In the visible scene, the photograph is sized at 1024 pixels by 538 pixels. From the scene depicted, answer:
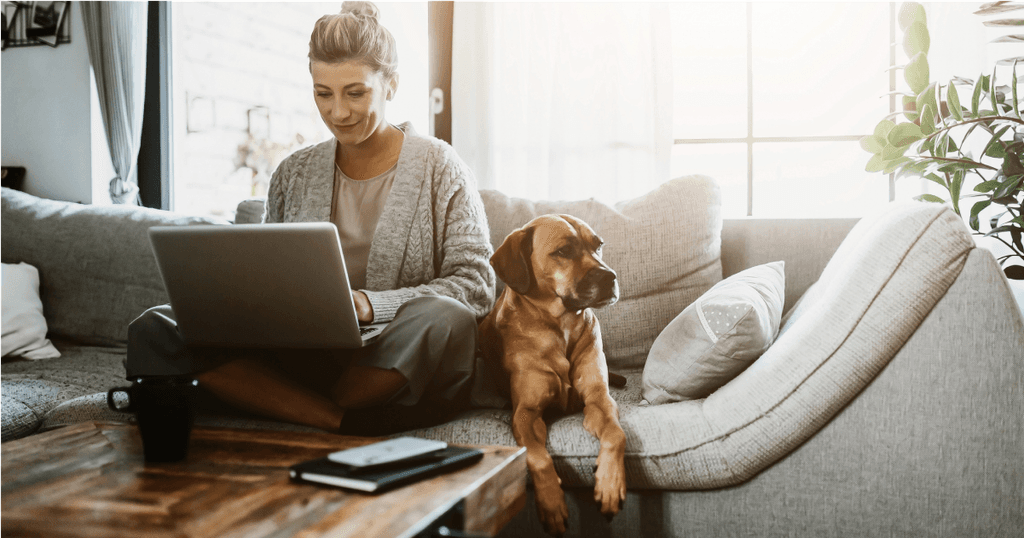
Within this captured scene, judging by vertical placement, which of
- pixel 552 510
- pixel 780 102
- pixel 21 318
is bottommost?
pixel 552 510

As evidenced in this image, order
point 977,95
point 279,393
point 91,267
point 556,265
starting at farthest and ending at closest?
point 91,267 → point 977,95 → point 556,265 → point 279,393

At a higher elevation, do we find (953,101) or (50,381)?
(953,101)

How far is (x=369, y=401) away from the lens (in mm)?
1194

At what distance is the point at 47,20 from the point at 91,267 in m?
1.56

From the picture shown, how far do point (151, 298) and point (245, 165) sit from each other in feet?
5.59

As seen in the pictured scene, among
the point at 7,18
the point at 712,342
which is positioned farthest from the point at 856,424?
the point at 7,18

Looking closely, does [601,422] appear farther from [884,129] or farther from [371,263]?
[884,129]

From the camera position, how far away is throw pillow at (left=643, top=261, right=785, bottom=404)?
1277mm

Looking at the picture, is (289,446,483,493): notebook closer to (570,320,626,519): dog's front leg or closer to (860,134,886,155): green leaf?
(570,320,626,519): dog's front leg

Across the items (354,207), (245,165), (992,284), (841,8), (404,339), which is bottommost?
(404,339)

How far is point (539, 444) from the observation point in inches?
45.7

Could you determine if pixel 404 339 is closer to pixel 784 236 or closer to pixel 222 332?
pixel 222 332

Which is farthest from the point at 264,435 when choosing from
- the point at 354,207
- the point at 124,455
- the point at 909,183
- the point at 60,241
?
the point at 909,183

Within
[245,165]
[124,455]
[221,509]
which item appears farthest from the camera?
[245,165]
